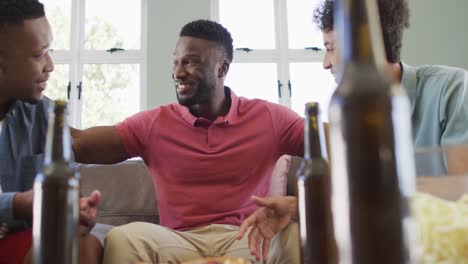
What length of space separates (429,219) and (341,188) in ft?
0.59

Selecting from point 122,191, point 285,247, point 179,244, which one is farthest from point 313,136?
point 122,191

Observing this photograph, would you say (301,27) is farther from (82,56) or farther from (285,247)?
(285,247)

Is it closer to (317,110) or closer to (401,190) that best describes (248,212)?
(317,110)

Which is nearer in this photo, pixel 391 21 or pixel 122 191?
pixel 391 21

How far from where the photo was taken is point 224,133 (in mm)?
1697

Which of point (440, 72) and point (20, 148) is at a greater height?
point (440, 72)

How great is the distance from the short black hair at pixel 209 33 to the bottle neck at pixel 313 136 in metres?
1.55

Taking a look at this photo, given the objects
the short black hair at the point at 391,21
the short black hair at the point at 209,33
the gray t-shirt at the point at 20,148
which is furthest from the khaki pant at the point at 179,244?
the short black hair at the point at 209,33

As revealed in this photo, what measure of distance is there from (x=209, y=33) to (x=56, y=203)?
170cm

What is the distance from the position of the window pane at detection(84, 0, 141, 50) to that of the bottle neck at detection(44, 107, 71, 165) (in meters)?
3.50

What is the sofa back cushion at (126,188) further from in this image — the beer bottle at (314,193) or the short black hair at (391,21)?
the beer bottle at (314,193)

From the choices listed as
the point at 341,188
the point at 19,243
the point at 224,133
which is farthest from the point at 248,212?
the point at 341,188

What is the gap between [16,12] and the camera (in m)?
1.37

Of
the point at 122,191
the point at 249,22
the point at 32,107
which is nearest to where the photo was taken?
the point at 32,107
